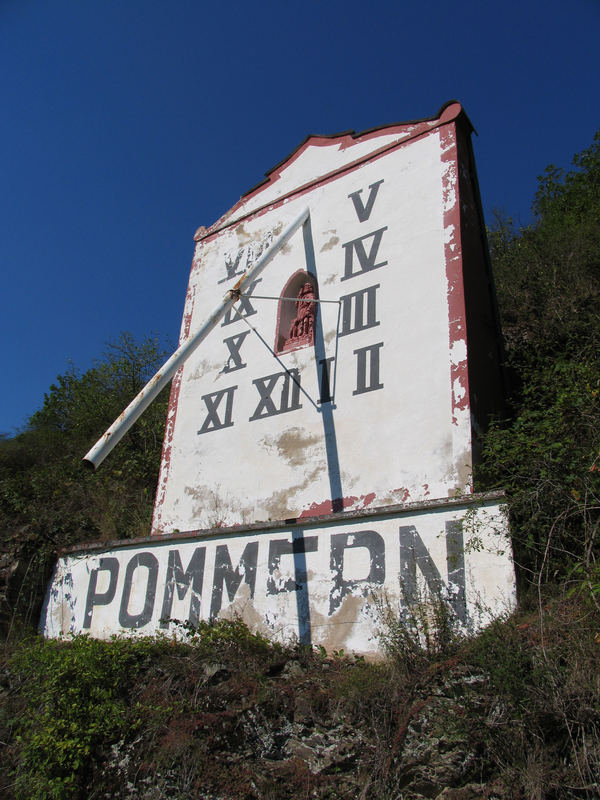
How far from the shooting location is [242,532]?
337 inches

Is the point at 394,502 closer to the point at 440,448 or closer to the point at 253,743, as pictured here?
the point at 440,448

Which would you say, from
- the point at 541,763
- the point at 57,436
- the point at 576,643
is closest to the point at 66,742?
the point at 541,763

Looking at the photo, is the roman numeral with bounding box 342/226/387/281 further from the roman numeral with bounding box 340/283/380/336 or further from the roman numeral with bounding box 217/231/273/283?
the roman numeral with bounding box 217/231/273/283

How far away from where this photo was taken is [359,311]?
980cm

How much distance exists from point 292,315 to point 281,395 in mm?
1738

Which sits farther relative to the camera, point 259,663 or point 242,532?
point 242,532

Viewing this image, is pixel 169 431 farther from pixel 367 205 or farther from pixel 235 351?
pixel 367 205

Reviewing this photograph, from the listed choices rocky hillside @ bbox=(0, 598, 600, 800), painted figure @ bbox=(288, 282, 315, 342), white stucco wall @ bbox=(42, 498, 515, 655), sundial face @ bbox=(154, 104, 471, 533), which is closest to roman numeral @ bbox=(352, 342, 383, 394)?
sundial face @ bbox=(154, 104, 471, 533)

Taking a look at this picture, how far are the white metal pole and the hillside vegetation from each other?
240cm

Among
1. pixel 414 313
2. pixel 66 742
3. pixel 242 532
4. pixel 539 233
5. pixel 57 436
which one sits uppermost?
pixel 539 233

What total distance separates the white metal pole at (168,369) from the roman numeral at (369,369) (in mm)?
2230

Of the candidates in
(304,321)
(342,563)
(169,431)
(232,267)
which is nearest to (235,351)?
(304,321)

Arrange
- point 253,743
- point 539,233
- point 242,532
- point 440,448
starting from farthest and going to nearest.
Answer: point 539,233 < point 242,532 < point 440,448 < point 253,743

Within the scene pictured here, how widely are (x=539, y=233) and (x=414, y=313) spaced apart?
10.9 m
